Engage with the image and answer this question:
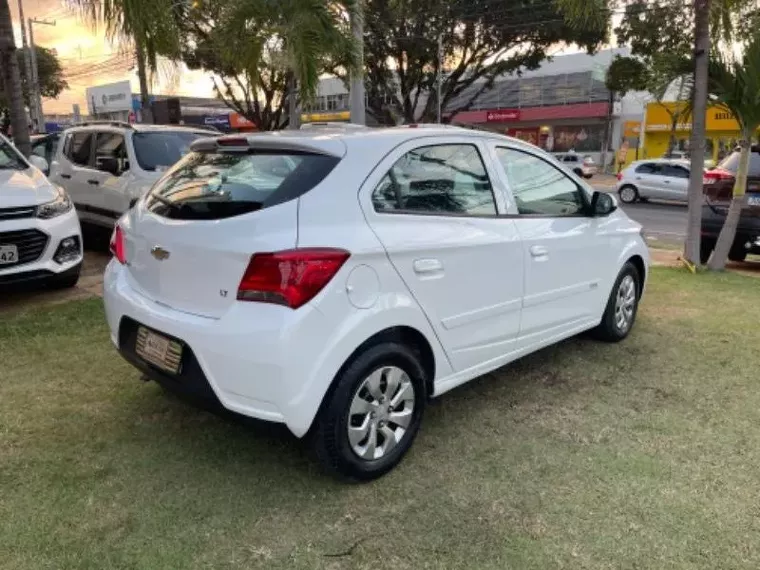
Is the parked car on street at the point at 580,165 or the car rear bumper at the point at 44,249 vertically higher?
the car rear bumper at the point at 44,249

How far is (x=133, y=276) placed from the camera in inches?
129

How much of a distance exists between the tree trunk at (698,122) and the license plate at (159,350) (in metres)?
6.81

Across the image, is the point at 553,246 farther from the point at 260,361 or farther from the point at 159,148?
the point at 159,148

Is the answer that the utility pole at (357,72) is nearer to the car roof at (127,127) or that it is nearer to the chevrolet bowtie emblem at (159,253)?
→ the car roof at (127,127)

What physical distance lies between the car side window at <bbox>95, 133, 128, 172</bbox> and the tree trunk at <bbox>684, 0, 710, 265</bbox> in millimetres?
6735

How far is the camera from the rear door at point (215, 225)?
271cm

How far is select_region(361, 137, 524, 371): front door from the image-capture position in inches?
120

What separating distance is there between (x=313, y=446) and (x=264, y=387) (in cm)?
39

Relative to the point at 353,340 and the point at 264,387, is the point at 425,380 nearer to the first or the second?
the point at 353,340

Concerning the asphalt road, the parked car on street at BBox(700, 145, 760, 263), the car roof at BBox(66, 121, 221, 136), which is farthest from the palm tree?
the car roof at BBox(66, 121, 221, 136)

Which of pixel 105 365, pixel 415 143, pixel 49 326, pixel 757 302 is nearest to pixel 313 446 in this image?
pixel 415 143

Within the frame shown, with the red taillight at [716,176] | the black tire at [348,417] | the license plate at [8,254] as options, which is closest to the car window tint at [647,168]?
the red taillight at [716,176]

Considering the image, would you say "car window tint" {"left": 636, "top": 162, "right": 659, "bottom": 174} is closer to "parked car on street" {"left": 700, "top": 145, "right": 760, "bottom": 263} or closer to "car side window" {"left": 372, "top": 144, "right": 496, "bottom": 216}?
"parked car on street" {"left": 700, "top": 145, "right": 760, "bottom": 263}

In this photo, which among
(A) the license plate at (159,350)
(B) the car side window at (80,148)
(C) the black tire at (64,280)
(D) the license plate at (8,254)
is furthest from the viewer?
(B) the car side window at (80,148)
